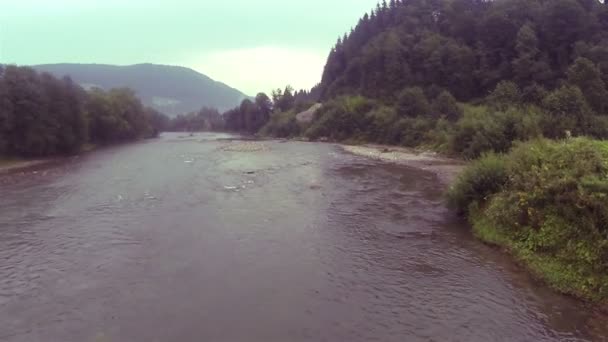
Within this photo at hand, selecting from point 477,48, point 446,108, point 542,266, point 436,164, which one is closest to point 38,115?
point 436,164

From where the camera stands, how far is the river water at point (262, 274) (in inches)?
398

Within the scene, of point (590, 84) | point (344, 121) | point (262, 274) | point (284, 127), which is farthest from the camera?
point (284, 127)

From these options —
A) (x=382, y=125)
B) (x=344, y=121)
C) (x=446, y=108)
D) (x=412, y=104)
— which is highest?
(x=412, y=104)

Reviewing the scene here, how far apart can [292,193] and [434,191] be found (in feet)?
30.4

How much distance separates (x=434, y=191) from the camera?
2619 cm

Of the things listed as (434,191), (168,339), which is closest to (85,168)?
(434,191)

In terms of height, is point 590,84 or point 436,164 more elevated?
point 590,84

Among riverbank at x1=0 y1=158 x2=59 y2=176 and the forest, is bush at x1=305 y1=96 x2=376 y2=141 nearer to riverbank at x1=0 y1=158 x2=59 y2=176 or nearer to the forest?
the forest

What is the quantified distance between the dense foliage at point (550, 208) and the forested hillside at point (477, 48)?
2005 inches

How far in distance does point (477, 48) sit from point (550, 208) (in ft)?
300

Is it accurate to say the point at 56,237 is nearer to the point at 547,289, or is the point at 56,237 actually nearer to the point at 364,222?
the point at 364,222

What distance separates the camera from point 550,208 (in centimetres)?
1391

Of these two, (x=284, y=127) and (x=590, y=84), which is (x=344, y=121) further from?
(x=590, y=84)

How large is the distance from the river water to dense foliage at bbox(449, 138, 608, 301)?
0.84 meters
